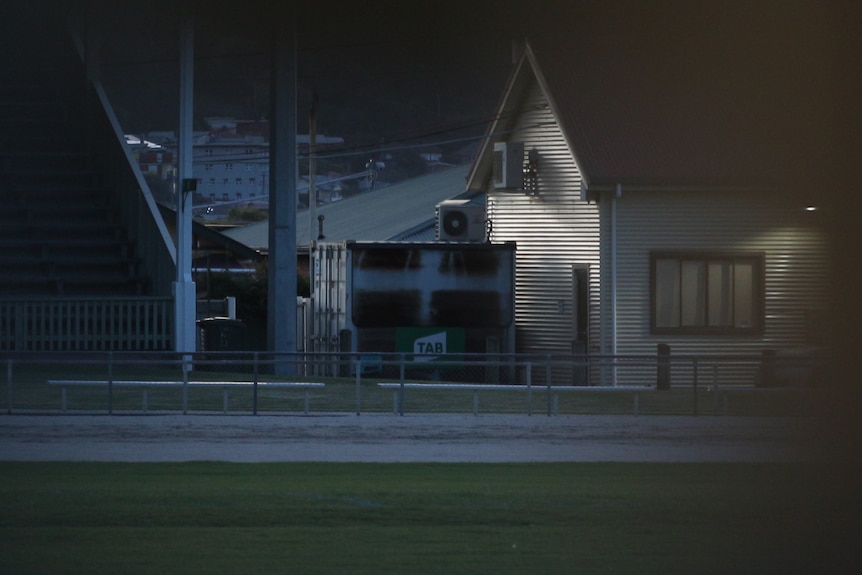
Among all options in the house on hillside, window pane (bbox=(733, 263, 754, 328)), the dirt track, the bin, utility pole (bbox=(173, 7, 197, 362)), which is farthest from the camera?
the bin

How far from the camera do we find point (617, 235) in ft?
77.0

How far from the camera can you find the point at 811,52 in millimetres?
2258

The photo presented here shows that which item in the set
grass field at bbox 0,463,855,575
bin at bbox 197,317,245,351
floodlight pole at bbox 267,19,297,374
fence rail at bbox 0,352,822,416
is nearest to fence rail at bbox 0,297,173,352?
fence rail at bbox 0,352,822,416

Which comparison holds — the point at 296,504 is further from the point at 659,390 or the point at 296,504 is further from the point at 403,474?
the point at 659,390

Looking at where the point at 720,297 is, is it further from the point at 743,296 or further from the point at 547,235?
the point at 547,235

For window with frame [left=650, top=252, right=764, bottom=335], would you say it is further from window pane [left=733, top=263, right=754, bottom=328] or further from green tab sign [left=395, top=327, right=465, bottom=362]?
green tab sign [left=395, top=327, right=465, bottom=362]

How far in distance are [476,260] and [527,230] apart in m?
1.51

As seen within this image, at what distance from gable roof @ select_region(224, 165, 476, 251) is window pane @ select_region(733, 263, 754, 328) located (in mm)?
12760

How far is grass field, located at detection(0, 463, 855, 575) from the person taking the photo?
6.76m

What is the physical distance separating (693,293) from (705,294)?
219 millimetres

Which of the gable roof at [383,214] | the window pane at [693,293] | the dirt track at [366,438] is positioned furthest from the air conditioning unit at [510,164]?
the gable roof at [383,214]

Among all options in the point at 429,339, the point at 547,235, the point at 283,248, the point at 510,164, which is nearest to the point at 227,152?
the point at 283,248

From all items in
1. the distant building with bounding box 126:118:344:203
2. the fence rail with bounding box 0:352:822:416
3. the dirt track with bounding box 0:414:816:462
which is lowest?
the dirt track with bounding box 0:414:816:462

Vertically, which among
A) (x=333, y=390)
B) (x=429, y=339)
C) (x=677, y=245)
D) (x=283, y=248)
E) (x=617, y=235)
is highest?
(x=617, y=235)
